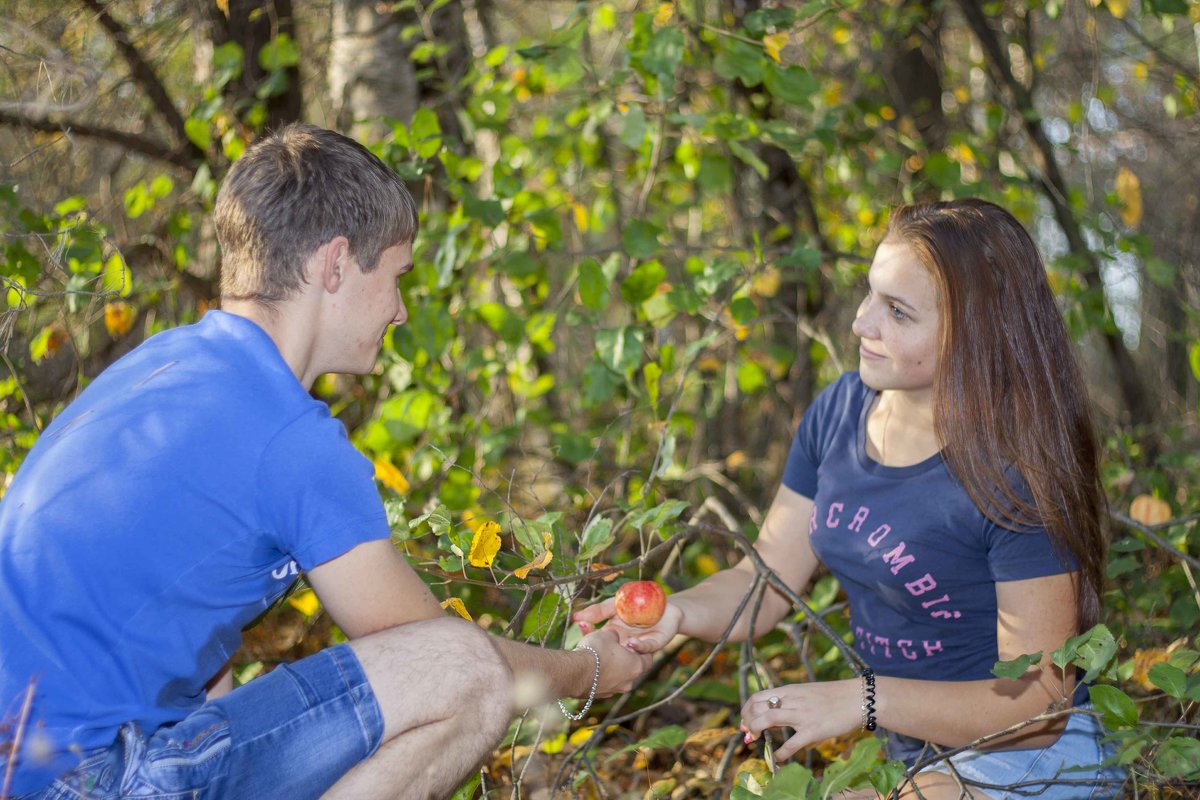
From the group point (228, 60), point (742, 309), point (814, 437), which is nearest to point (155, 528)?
point (814, 437)

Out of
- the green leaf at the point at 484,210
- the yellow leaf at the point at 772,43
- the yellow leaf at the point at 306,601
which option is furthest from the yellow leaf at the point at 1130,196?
the yellow leaf at the point at 306,601

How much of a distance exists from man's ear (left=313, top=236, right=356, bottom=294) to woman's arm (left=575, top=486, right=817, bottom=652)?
778mm

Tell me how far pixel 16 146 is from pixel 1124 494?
11.0 feet

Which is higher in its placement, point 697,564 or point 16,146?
point 16,146

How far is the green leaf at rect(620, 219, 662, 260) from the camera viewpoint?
9.31 feet

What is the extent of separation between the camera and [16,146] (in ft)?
10.9

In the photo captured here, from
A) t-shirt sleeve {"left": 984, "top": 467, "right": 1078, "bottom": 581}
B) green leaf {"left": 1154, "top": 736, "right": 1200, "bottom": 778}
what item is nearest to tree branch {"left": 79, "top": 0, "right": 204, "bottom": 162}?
t-shirt sleeve {"left": 984, "top": 467, "right": 1078, "bottom": 581}

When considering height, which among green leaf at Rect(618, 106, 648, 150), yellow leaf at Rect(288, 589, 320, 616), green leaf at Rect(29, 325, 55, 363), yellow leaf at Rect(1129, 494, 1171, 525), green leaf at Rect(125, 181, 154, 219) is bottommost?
yellow leaf at Rect(1129, 494, 1171, 525)

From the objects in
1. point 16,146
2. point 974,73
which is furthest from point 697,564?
point 974,73

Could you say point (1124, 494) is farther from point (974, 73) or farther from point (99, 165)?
point (99, 165)

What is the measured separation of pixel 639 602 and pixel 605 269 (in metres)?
1.24

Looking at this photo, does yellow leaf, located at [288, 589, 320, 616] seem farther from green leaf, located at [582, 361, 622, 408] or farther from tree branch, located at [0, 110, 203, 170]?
tree branch, located at [0, 110, 203, 170]

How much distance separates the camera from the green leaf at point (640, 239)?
9.31 ft

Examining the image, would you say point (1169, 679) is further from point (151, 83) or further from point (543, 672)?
point (151, 83)
